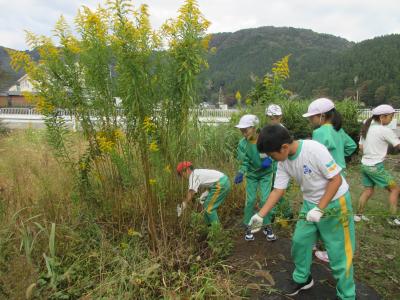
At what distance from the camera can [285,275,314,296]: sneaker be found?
269 centimetres

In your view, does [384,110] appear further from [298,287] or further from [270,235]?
[298,287]

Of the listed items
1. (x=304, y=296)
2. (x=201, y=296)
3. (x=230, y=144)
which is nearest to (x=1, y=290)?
(x=201, y=296)

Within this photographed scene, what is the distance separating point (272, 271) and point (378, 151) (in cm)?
228

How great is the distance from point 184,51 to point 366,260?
2782 millimetres

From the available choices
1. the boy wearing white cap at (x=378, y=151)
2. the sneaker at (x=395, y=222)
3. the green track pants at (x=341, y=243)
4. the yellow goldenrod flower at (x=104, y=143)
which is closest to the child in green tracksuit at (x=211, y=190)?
the yellow goldenrod flower at (x=104, y=143)

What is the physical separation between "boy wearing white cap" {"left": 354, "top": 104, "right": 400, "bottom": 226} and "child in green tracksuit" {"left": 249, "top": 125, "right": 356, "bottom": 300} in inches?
74.0

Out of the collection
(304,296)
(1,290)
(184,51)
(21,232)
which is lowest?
(304,296)

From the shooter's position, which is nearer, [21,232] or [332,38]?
[21,232]

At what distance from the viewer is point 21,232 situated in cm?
309

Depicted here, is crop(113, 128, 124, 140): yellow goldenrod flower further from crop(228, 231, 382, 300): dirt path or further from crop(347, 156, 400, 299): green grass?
crop(347, 156, 400, 299): green grass

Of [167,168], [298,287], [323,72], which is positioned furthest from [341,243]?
[323,72]

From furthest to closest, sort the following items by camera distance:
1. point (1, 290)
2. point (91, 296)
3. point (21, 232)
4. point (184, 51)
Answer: point (21, 232)
point (184, 51)
point (91, 296)
point (1, 290)

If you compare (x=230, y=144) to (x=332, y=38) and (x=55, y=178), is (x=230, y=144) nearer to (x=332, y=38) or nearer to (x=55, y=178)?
(x=55, y=178)

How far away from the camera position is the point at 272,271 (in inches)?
120
